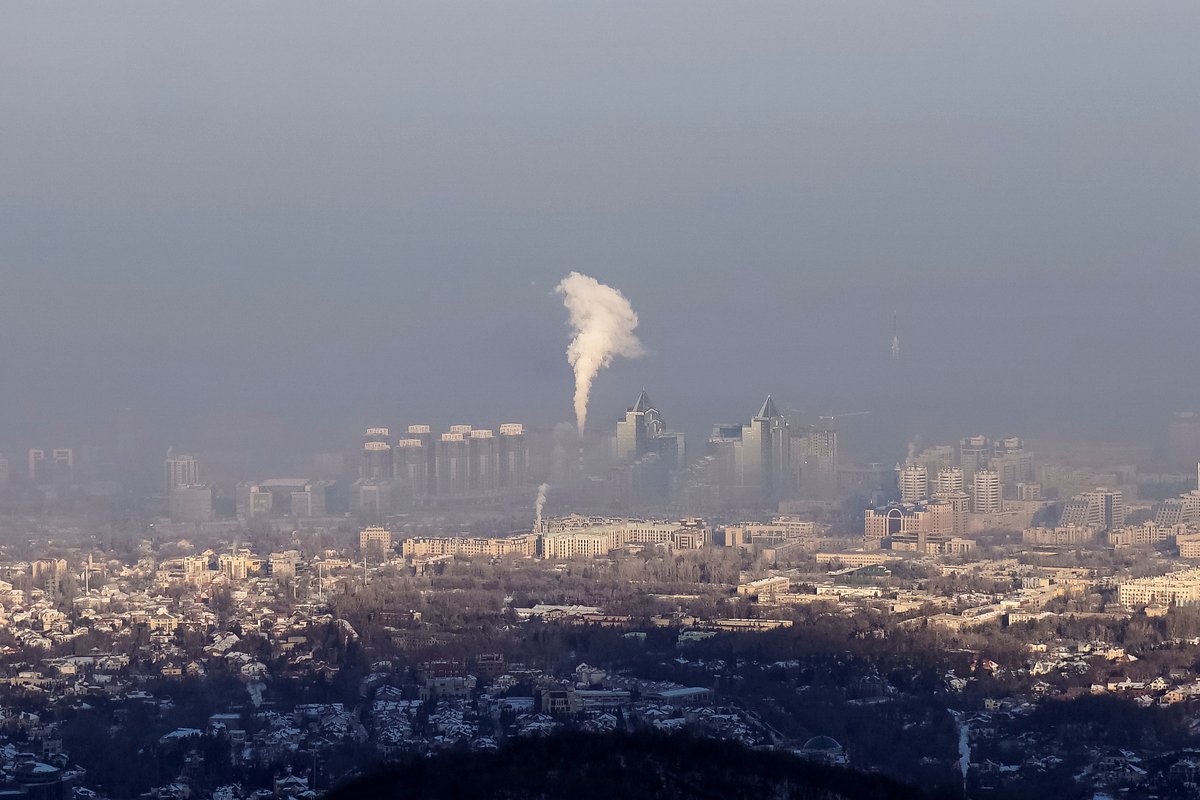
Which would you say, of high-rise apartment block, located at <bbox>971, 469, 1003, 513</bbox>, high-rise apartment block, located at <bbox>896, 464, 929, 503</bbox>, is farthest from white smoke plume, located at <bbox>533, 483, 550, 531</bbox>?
high-rise apartment block, located at <bbox>971, 469, 1003, 513</bbox>

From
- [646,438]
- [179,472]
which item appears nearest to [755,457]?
[646,438]

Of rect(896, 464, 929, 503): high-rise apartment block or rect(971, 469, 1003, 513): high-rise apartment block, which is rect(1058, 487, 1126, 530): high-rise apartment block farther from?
rect(896, 464, 929, 503): high-rise apartment block

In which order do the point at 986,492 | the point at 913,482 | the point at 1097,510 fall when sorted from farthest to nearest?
1. the point at 913,482
2. the point at 986,492
3. the point at 1097,510

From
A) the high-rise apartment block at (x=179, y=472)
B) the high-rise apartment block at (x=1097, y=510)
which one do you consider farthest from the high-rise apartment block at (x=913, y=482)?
the high-rise apartment block at (x=179, y=472)

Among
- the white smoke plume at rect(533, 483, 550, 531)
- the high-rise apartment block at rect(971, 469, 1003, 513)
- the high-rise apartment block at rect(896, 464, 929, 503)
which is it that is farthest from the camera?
the high-rise apartment block at rect(896, 464, 929, 503)

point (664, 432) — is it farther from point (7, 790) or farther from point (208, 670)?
point (7, 790)

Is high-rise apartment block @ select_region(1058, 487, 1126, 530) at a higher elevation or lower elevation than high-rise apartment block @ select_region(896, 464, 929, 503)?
lower

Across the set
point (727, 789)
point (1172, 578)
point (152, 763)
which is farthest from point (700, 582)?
point (727, 789)

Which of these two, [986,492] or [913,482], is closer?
[986,492]

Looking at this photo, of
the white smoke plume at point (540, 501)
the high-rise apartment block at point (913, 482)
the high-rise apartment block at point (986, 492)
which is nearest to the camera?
the white smoke plume at point (540, 501)

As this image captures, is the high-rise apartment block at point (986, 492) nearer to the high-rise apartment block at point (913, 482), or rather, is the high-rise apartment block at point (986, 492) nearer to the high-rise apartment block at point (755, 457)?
the high-rise apartment block at point (913, 482)

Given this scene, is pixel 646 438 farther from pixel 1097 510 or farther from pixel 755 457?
pixel 1097 510
